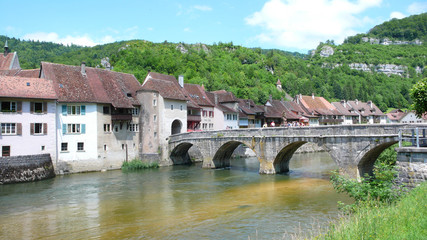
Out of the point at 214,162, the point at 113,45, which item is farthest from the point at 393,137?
the point at 113,45

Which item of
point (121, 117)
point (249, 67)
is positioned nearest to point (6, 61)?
point (121, 117)

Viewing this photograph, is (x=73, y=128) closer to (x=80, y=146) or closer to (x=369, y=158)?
(x=80, y=146)

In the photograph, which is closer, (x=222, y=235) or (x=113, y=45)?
(x=222, y=235)

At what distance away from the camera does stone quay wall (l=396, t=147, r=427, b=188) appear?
17500mm

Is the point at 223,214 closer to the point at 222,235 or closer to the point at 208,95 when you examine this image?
the point at 222,235

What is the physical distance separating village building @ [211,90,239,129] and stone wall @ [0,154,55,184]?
30353 millimetres

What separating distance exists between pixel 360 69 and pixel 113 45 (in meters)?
125

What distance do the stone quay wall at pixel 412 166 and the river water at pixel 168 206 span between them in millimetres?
4134

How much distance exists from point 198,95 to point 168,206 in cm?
3656

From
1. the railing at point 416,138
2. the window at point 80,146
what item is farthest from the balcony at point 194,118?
the railing at point 416,138

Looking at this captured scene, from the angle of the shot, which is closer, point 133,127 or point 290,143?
point 290,143

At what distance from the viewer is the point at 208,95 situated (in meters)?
61.9

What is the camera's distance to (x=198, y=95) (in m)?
58.8

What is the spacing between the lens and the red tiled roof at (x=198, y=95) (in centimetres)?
5706
